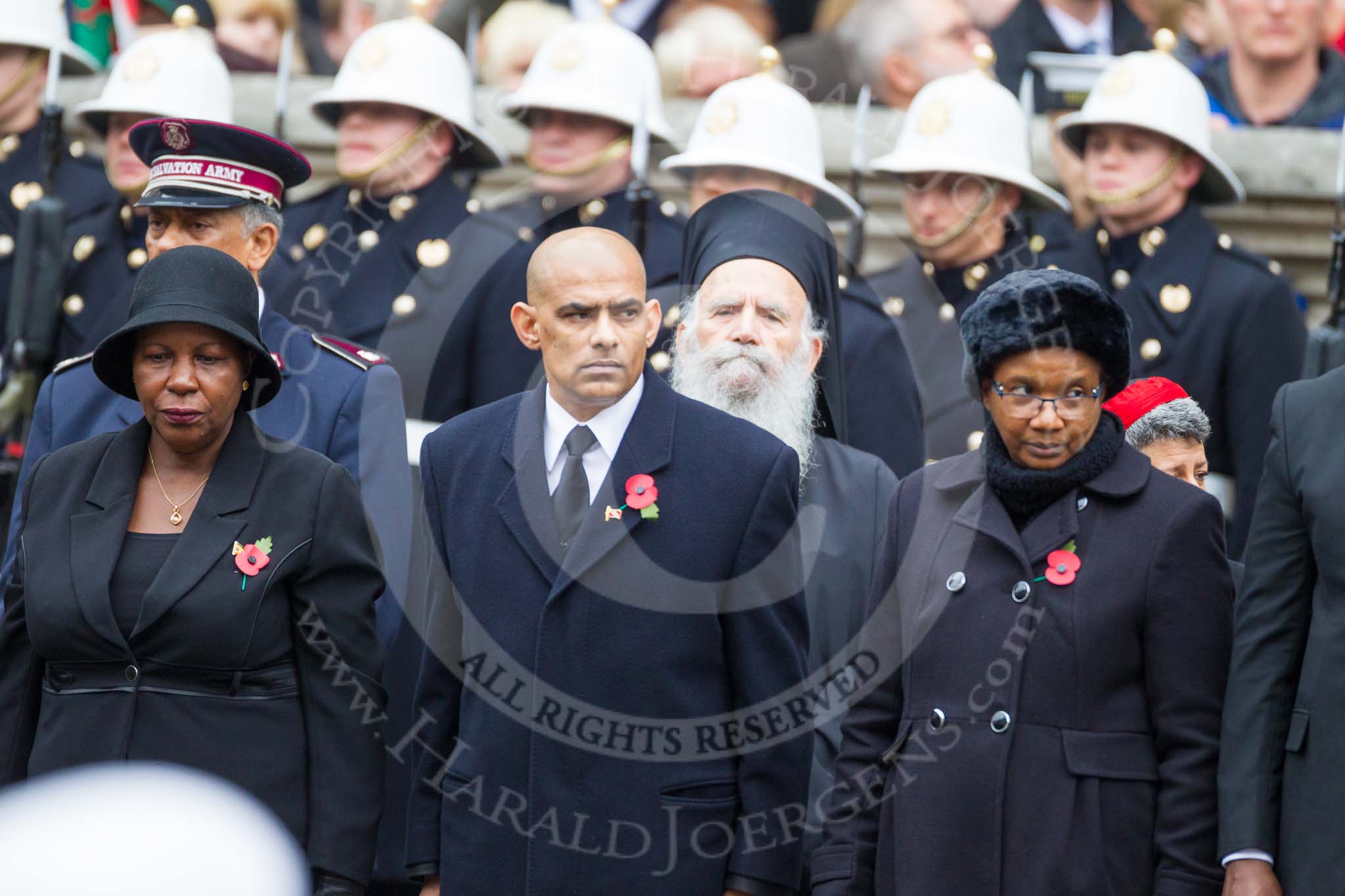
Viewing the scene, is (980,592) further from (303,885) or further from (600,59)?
(600,59)

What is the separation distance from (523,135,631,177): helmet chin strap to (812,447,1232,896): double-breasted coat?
334cm

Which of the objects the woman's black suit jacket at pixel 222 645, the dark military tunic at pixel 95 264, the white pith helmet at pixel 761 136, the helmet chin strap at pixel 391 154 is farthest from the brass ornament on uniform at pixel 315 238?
the woman's black suit jacket at pixel 222 645

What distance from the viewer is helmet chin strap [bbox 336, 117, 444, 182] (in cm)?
652

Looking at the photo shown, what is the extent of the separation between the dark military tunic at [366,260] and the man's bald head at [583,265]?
7.41 feet

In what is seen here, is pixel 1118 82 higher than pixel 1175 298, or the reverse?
pixel 1118 82

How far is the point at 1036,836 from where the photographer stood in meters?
3.46

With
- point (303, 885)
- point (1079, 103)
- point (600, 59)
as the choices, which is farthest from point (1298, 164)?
point (303, 885)

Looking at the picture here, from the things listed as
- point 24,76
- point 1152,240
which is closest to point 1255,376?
point 1152,240

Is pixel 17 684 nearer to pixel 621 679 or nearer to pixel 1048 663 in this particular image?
pixel 621 679

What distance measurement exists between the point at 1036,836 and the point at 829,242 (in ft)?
7.25

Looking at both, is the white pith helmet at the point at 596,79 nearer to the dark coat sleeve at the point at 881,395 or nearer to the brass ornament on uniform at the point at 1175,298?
the dark coat sleeve at the point at 881,395

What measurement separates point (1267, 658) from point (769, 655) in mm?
902

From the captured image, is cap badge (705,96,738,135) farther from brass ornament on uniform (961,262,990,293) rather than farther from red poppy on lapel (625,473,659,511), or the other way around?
red poppy on lapel (625,473,659,511)

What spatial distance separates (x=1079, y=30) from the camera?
7.78 m
